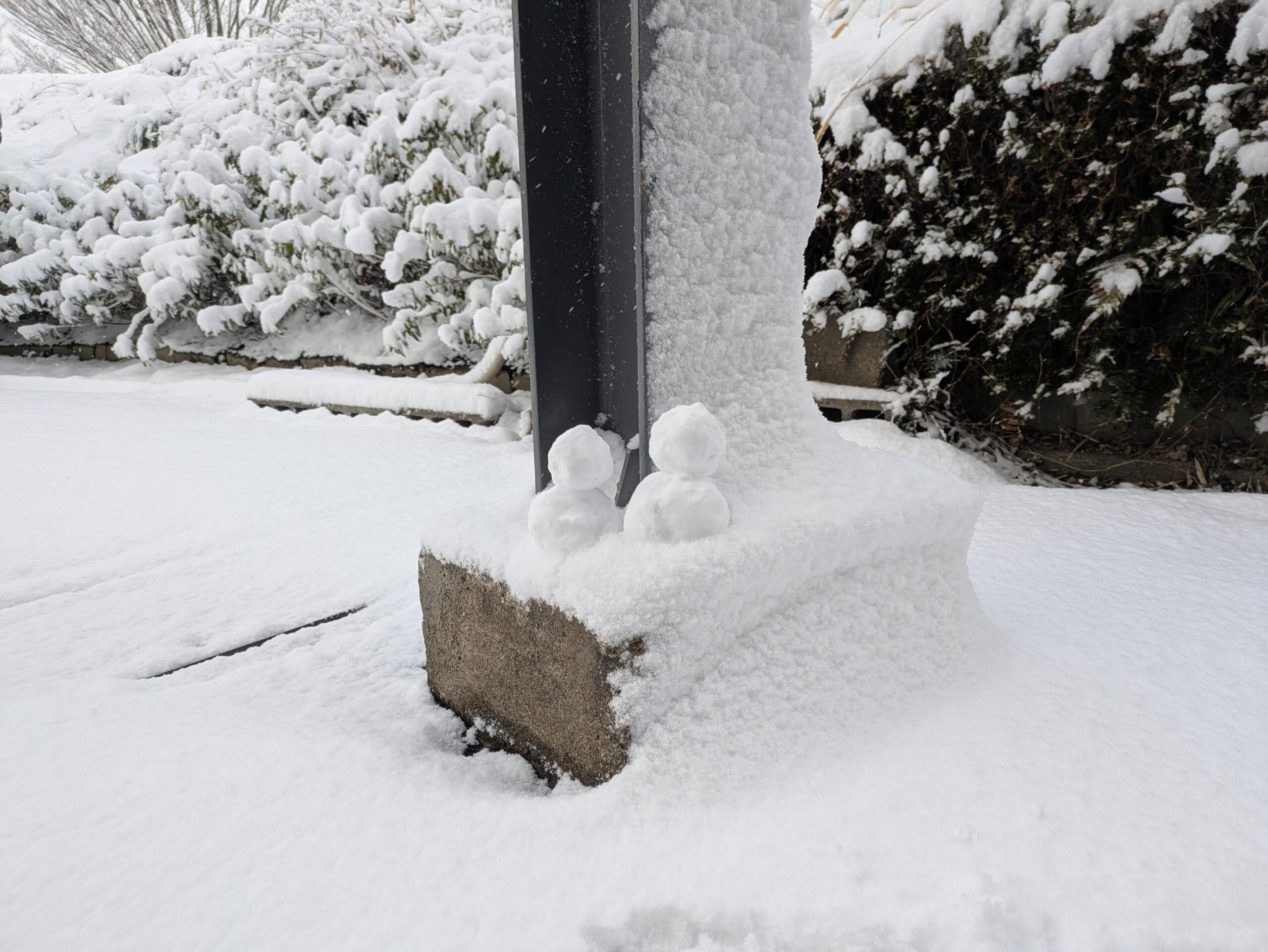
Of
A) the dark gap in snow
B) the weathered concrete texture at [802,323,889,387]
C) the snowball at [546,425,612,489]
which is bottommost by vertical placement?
the dark gap in snow

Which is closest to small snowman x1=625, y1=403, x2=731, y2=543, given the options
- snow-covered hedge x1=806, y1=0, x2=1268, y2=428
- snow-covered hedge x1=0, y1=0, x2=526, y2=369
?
snow-covered hedge x1=806, y1=0, x2=1268, y2=428

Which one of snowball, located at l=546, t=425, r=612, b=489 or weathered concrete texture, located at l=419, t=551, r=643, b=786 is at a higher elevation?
snowball, located at l=546, t=425, r=612, b=489

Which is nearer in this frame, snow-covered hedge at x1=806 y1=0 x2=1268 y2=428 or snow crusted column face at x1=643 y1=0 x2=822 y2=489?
snow crusted column face at x1=643 y1=0 x2=822 y2=489

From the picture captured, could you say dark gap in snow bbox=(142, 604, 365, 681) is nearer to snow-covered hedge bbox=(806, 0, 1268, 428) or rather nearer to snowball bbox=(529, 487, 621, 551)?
snowball bbox=(529, 487, 621, 551)

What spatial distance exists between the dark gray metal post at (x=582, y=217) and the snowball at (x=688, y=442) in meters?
0.11

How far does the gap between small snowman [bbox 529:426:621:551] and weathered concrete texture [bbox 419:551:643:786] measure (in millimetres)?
113

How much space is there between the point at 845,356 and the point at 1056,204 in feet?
3.25

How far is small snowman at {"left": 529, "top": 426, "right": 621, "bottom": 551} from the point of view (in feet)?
3.89

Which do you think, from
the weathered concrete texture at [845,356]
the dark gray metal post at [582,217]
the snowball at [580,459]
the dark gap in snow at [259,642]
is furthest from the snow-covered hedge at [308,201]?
the snowball at [580,459]

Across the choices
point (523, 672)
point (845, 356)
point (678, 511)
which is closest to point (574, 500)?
point (678, 511)

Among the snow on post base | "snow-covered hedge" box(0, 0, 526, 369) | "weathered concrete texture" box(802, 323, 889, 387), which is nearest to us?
"weathered concrete texture" box(802, 323, 889, 387)

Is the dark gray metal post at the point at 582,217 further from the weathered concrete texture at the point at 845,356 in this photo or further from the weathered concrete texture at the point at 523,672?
the weathered concrete texture at the point at 845,356

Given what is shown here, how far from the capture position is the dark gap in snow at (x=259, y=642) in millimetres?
1644

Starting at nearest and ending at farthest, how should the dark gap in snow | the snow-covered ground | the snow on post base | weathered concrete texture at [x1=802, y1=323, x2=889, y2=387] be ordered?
the snow-covered ground → the dark gap in snow → weathered concrete texture at [x1=802, y1=323, x2=889, y2=387] → the snow on post base
